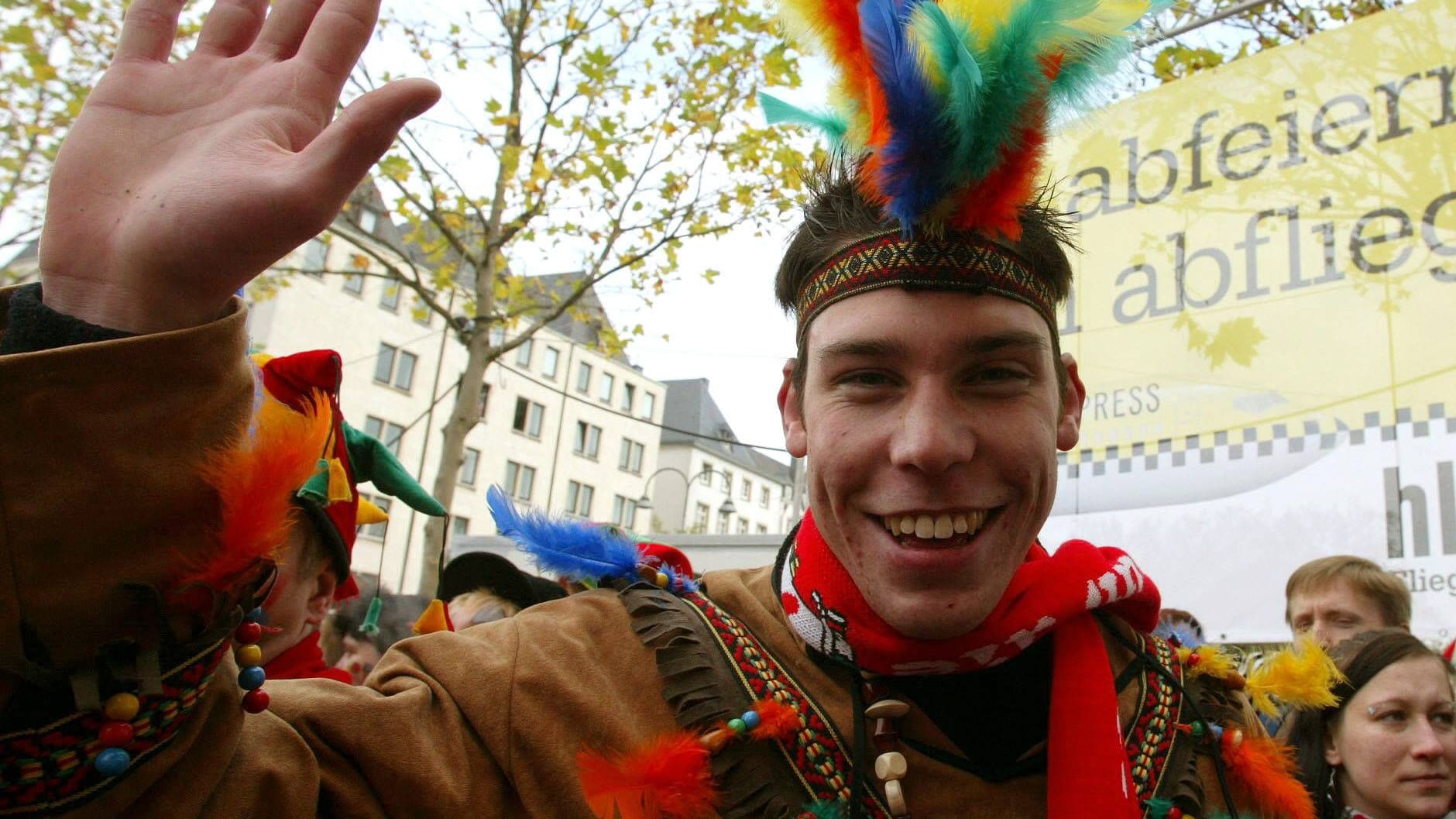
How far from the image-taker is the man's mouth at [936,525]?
5.09 feet

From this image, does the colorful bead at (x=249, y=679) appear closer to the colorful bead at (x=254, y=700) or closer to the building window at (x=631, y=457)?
the colorful bead at (x=254, y=700)

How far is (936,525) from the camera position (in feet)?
5.09

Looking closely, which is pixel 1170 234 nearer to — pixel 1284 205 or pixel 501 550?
pixel 1284 205

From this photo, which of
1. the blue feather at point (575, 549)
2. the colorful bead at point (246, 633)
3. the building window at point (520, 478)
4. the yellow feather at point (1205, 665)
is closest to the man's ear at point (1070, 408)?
the yellow feather at point (1205, 665)

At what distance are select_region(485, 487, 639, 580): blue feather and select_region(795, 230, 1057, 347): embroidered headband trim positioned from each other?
0.54m

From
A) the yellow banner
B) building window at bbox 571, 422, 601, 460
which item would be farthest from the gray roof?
the yellow banner

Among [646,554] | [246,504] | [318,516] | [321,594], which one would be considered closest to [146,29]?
[246,504]

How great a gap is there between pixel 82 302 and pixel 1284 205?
14.5 feet

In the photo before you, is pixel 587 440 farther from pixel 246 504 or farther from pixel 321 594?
pixel 246 504

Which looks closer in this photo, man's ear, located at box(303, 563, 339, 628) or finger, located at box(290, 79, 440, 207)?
finger, located at box(290, 79, 440, 207)

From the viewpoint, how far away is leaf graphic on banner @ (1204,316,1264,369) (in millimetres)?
4234

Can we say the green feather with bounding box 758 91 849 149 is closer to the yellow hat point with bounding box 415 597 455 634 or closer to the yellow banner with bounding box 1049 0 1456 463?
the yellow hat point with bounding box 415 597 455 634

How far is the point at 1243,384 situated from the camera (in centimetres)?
423

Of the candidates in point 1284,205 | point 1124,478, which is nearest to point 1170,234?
point 1284,205
